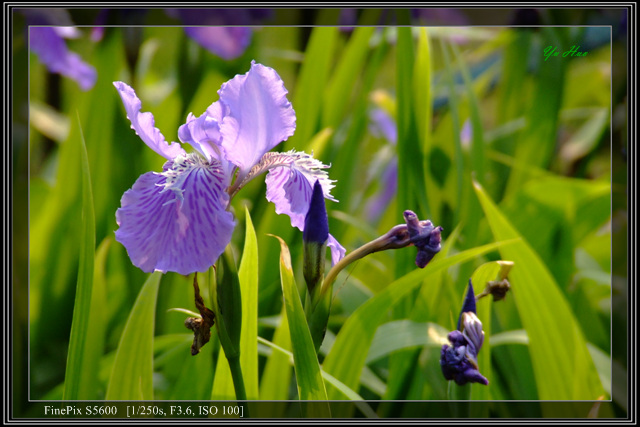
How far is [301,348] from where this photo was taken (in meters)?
0.52

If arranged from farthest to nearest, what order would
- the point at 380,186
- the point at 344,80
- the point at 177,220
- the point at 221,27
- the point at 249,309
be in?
the point at 380,186
the point at 344,80
the point at 221,27
the point at 249,309
the point at 177,220

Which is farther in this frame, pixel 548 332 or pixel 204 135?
pixel 548 332

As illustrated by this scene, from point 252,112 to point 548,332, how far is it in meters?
0.54

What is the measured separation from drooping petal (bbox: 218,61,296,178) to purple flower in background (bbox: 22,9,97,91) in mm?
421

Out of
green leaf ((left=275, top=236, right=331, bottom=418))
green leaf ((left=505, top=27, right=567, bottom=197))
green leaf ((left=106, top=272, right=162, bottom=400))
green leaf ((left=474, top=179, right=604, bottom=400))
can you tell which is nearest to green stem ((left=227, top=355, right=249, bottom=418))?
green leaf ((left=275, top=236, right=331, bottom=418))

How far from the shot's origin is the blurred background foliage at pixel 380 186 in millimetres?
762

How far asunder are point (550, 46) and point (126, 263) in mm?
821

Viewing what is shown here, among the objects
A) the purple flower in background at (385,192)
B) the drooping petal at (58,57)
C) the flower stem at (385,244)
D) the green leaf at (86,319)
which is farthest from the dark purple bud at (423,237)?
the drooping petal at (58,57)

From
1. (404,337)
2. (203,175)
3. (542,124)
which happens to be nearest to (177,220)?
(203,175)

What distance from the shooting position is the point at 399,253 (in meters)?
0.81

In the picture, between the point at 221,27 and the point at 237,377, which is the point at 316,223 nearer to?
the point at 237,377

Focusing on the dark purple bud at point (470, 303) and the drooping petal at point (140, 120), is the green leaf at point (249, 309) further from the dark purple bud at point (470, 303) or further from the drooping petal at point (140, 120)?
the dark purple bud at point (470, 303)

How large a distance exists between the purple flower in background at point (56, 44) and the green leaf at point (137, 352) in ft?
1.43

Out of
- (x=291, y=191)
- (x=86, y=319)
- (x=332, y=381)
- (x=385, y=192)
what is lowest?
(x=332, y=381)
